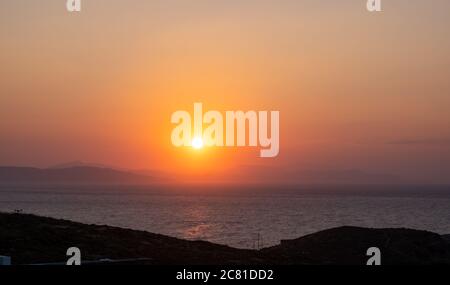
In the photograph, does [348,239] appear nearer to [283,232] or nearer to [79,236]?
[79,236]

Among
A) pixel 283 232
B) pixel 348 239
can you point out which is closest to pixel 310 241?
pixel 348 239

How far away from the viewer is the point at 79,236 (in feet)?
84.6

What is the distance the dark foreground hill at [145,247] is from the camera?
68.2 feet

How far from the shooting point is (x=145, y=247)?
955 inches

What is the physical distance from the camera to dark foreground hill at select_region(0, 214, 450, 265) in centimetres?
2078

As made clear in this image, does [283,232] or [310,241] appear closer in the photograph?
[310,241]
